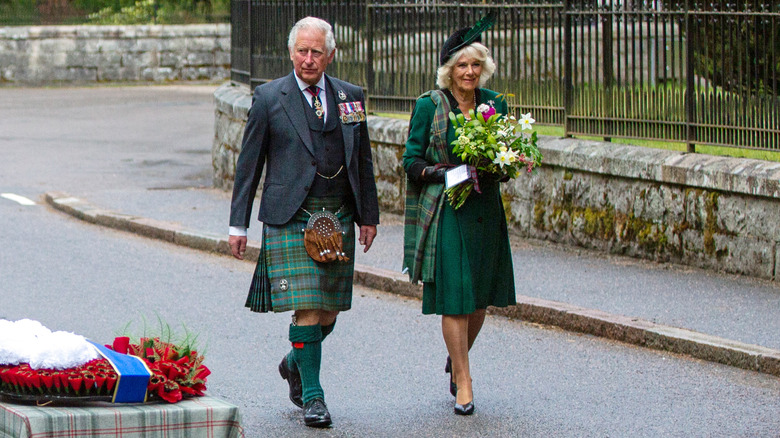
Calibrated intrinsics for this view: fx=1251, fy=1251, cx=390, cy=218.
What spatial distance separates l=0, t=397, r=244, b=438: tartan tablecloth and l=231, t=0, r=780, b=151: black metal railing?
5.77 m

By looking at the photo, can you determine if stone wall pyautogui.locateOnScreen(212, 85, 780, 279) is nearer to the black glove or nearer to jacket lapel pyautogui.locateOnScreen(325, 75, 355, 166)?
the black glove

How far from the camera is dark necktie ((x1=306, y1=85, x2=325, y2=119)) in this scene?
5593mm

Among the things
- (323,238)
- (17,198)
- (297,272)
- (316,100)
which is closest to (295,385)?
(297,272)

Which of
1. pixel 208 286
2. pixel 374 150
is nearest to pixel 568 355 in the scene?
pixel 208 286

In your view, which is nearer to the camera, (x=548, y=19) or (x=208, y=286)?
(x=208, y=286)

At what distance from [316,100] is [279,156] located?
1.01ft

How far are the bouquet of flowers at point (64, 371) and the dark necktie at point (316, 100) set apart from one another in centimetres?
174

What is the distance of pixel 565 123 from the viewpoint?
10242 mm

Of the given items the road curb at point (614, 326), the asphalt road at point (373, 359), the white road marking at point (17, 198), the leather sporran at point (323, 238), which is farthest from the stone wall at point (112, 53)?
the leather sporran at point (323, 238)

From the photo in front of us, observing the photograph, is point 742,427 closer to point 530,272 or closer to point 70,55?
point 530,272

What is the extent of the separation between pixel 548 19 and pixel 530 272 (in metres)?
2.32

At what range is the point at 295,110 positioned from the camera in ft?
18.2

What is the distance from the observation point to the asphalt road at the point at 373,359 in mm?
5629

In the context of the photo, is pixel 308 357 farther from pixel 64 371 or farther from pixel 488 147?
pixel 64 371
